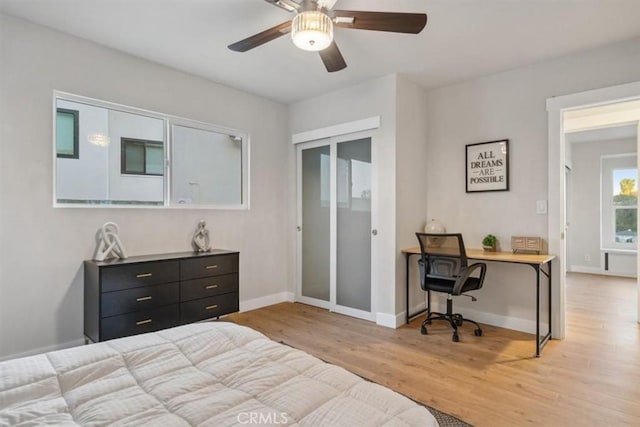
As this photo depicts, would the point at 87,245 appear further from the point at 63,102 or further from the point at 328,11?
the point at 328,11

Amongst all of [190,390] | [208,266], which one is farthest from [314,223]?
[190,390]

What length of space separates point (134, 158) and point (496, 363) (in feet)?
12.0

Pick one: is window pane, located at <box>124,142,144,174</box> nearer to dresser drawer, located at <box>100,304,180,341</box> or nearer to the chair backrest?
dresser drawer, located at <box>100,304,180,341</box>

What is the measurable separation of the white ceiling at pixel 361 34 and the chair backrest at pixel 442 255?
1.69 metres

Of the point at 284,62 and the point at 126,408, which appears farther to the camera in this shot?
the point at 284,62

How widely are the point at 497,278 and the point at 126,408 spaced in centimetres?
352

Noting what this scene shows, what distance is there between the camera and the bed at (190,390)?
938 millimetres

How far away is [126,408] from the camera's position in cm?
98

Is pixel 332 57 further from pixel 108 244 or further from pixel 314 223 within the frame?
pixel 108 244

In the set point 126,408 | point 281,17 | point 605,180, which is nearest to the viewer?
point 126,408

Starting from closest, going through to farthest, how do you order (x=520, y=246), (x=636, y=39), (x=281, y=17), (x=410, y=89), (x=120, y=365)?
(x=120, y=365) < (x=281, y=17) < (x=636, y=39) < (x=520, y=246) < (x=410, y=89)

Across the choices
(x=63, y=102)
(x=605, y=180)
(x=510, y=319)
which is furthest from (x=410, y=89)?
(x=605, y=180)

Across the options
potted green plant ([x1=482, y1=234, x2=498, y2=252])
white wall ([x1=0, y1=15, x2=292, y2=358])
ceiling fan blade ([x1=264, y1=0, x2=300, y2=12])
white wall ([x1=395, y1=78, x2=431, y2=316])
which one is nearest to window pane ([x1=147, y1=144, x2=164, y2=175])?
white wall ([x1=0, y1=15, x2=292, y2=358])

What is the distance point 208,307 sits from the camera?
3.33m
